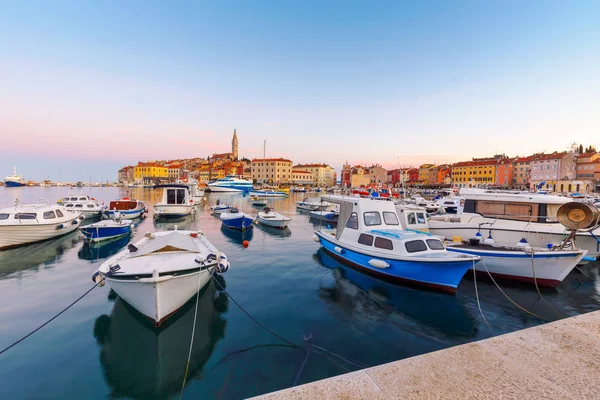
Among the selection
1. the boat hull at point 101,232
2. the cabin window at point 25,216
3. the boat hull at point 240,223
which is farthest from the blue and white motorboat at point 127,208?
the boat hull at point 240,223

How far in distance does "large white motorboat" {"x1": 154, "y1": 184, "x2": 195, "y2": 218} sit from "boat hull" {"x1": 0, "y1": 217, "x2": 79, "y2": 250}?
10.3m

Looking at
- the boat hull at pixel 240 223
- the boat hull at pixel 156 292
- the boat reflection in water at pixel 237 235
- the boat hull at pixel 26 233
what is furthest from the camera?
the boat hull at pixel 240 223

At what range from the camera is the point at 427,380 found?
3150 mm

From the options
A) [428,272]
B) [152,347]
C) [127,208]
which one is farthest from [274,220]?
[152,347]

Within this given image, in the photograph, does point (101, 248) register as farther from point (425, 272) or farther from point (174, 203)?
point (425, 272)

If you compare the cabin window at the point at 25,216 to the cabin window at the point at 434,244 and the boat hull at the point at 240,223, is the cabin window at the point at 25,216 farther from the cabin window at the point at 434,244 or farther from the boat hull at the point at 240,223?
the cabin window at the point at 434,244

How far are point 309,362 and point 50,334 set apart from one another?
294 inches

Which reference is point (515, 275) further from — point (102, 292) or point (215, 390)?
point (102, 292)

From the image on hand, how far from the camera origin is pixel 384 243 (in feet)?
40.8

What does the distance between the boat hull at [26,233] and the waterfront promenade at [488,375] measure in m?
22.6

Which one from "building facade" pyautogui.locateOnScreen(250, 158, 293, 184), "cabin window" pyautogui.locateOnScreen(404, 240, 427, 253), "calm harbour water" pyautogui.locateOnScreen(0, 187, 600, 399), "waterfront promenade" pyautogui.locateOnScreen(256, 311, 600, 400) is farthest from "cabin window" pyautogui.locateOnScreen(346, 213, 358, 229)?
"building facade" pyautogui.locateOnScreen(250, 158, 293, 184)

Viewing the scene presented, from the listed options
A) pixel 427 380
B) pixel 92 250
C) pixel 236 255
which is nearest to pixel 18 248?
pixel 92 250

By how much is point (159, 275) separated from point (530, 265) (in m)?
13.9

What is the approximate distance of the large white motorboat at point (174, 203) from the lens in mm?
31281
